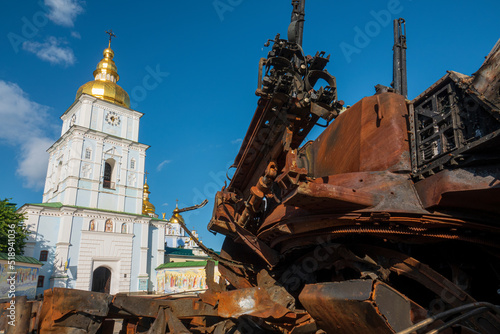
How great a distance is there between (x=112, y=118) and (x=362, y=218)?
132 ft

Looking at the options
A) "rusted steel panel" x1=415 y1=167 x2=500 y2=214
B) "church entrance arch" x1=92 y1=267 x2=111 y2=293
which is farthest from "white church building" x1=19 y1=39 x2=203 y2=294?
"rusted steel panel" x1=415 y1=167 x2=500 y2=214

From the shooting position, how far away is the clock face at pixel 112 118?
3938 centimetres

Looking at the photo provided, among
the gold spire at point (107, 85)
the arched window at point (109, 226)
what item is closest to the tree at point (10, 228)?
the arched window at point (109, 226)

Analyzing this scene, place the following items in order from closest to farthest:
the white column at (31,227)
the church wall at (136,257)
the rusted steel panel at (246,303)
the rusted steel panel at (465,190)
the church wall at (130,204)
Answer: the rusted steel panel at (465,190) < the rusted steel panel at (246,303) < the white column at (31,227) < the church wall at (136,257) < the church wall at (130,204)

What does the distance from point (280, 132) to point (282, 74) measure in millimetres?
796

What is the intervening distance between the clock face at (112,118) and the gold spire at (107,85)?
208 cm

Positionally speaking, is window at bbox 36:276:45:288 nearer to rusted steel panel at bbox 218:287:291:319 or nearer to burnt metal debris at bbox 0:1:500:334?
burnt metal debris at bbox 0:1:500:334

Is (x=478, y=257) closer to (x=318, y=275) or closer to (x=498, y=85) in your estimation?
(x=498, y=85)

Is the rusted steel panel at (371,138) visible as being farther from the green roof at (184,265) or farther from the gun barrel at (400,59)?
the green roof at (184,265)

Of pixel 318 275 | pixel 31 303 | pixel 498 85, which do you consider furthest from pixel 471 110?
pixel 31 303

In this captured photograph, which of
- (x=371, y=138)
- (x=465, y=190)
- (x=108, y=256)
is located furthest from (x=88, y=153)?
(x=465, y=190)

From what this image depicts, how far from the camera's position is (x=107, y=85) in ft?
137

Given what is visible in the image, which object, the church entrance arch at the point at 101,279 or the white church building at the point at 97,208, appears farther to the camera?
the church entrance arch at the point at 101,279

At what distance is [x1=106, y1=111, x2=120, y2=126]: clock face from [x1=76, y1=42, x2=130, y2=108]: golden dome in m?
2.02
